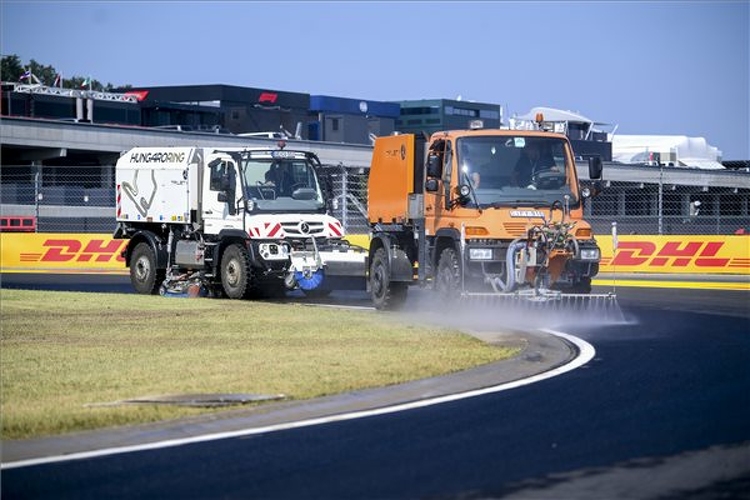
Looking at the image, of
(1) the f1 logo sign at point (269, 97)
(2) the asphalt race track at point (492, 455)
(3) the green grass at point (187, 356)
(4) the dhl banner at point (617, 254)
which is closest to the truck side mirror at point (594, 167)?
(3) the green grass at point (187, 356)

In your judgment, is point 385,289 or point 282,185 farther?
point 282,185

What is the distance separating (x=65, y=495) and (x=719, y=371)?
269 inches

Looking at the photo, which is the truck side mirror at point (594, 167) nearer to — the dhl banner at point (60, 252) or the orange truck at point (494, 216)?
the orange truck at point (494, 216)

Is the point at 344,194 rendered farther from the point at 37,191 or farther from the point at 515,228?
the point at 515,228

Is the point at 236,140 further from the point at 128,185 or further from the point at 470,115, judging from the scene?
the point at 470,115

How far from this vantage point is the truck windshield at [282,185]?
69.9 ft

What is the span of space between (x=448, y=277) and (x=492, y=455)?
1013cm

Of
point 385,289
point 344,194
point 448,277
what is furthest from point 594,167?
point 344,194

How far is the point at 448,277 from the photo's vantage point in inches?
698

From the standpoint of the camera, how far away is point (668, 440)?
316 inches

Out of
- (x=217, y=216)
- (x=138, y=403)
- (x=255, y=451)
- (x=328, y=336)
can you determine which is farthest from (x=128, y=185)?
(x=255, y=451)

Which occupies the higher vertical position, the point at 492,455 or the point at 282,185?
the point at 282,185

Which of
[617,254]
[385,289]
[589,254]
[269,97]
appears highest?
[269,97]

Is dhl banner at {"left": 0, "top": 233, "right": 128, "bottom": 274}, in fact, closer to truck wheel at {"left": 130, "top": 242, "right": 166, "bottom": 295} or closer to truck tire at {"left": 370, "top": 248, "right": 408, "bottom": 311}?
truck wheel at {"left": 130, "top": 242, "right": 166, "bottom": 295}
